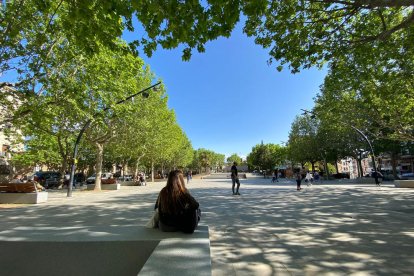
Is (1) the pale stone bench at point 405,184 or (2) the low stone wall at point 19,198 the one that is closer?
(2) the low stone wall at point 19,198

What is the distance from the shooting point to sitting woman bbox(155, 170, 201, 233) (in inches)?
171

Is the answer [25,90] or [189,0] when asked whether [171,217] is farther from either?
[25,90]

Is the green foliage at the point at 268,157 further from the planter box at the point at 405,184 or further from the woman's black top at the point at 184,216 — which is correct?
the woman's black top at the point at 184,216

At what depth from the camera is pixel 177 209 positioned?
175 inches

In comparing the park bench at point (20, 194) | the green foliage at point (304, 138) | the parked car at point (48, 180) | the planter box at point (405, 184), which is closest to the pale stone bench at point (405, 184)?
the planter box at point (405, 184)

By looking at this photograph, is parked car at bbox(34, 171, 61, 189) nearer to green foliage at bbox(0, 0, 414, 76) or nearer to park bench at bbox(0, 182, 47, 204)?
park bench at bbox(0, 182, 47, 204)

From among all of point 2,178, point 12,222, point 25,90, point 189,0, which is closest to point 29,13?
point 25,90

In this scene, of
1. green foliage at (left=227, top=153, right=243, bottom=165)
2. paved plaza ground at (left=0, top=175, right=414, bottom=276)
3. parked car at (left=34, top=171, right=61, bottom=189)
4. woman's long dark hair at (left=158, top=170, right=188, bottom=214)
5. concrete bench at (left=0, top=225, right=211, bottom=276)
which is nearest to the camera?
concrete bench at (left=0, top=225, right=211, bottom=276)

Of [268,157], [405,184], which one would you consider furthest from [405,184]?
[268,157]

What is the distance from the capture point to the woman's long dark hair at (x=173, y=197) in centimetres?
447

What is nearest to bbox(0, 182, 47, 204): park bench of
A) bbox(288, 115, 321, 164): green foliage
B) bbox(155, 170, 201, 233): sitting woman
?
bbox(155, 170, 201, 233): sitting woman

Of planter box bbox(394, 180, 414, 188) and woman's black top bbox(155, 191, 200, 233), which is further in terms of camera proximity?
planter box bbox(394, 180, 414, 188)

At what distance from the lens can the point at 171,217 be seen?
175 inches

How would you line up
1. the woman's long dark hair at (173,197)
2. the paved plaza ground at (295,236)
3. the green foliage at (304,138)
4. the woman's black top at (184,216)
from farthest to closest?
the green foliage at (304,138) → the paved plaza ground at (295,236) → the woman's long dark hair at (173,197) → the woman's black top at (184,216)
